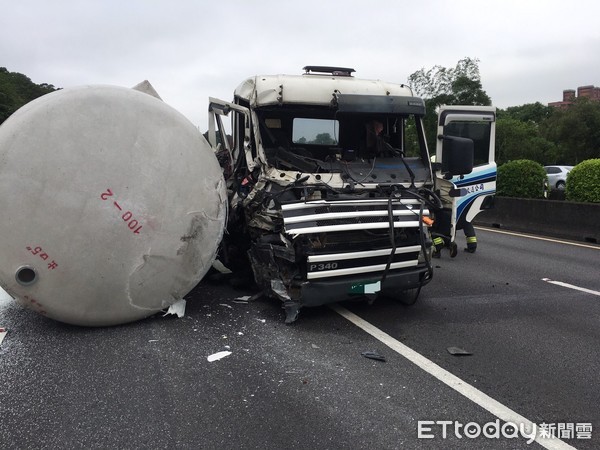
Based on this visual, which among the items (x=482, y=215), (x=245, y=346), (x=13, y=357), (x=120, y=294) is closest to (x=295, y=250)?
(x=245, y=346)

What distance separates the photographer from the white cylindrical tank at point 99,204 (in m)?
4.27

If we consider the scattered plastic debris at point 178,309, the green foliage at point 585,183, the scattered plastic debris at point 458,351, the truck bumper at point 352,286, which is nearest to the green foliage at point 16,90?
the green foliage at point 585,183

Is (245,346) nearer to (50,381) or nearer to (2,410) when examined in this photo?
(50,381)

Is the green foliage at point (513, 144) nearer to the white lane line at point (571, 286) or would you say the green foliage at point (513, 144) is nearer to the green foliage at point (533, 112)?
the green foliage at point (533, 112)

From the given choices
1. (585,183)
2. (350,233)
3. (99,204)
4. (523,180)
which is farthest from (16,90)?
(350,233)

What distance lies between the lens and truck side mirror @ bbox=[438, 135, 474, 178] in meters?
6.20

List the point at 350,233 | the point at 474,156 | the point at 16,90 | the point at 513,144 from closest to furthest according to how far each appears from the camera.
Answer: the point at 350,233, the point at 474,156, the point at 513,144, the point at 16,90

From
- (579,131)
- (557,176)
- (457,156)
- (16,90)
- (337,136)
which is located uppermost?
(16,90)

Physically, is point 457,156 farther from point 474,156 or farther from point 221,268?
point 221,268

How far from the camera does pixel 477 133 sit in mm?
8188

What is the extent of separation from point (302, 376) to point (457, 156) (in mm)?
3657
